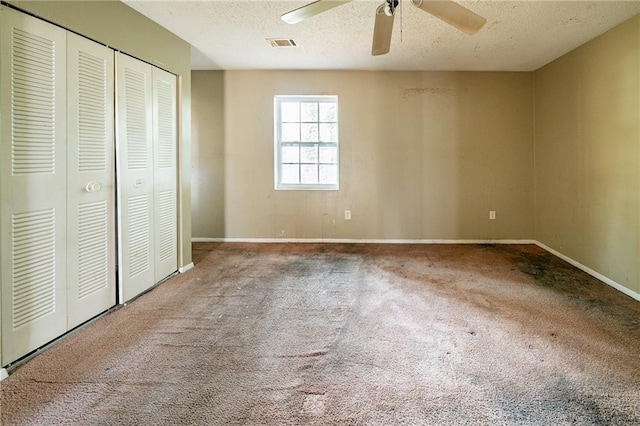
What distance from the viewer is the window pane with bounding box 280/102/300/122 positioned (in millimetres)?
4918

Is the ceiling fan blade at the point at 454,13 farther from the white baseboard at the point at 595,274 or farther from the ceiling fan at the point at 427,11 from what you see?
the white baseboard at the point at 595,274

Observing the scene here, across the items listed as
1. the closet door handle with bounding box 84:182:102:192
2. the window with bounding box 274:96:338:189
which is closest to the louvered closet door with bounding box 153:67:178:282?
the closet door handle with bounding box 84:182:102:192

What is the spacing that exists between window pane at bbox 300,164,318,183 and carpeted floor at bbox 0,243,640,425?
6.23 ft

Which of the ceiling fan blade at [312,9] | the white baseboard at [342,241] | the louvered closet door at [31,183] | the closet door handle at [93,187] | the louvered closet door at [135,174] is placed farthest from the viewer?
the white baseboard at [342,241]

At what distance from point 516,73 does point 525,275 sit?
9.32 feet

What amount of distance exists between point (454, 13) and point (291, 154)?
318cm

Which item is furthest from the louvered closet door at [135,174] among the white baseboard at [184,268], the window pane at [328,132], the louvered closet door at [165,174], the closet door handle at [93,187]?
the window pane at [328,132]

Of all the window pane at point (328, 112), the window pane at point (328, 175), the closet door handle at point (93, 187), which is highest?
the window pane at point (328, 112)

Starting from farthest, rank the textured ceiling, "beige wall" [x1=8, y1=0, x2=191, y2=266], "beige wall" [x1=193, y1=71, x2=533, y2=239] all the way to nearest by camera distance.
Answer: "beige wall" [x1=193, y1=71, x2=533, y2=239] → the textured ceiling → "beige wall" [x1=8, y1=0, x2=191, y2=266]

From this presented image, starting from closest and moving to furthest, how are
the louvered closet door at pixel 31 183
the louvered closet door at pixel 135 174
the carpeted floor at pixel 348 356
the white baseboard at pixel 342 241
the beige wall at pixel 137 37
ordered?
the carpeted floor at pixel 348 356, the louvered closet door at pixel 31 183, the beige wall at pixel 137 37, the louvered closet door at pixel 135 174, the white baseboard at pixel 342 241

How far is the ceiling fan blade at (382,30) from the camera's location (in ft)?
7.02

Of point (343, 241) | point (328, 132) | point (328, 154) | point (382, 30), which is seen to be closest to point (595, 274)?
point (343, 241)

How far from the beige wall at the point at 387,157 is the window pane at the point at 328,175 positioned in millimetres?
121

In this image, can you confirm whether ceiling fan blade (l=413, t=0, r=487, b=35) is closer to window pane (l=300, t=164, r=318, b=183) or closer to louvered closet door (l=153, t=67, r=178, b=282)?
louvered closet door (l=153, t=67, r=178, b=282)
